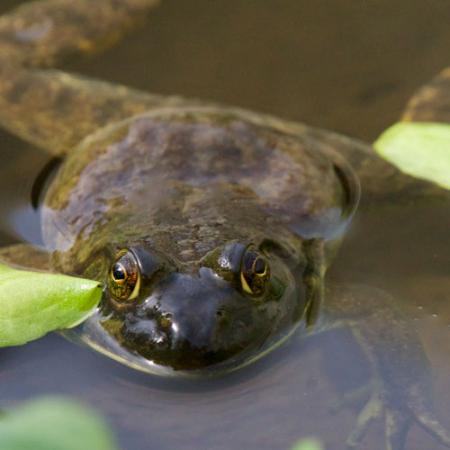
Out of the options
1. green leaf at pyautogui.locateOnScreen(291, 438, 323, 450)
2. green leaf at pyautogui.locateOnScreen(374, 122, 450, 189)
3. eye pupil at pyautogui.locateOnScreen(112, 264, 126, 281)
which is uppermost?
eye pupil at pyautogui.locateOnScreen(112, 264, 126, 281)

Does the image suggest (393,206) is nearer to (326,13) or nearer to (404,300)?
(404,300)

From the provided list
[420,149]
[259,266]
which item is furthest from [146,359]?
[420,149]

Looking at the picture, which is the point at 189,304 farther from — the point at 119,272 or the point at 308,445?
the point at 308,445

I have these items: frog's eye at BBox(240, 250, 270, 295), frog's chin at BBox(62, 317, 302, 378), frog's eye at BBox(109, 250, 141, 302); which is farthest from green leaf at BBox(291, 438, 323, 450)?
frog's eye at BBox(109, 250, 141, 302)

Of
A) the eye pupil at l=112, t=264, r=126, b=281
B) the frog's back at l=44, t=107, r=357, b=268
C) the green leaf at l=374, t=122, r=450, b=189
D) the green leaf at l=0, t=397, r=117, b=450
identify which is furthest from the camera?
the green leaf at l=374, t=122, r=450, b=189

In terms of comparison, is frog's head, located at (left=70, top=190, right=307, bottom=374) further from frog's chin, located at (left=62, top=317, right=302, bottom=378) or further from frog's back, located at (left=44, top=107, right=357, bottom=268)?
frog's back, located at (left=44, top=107, right=357, bottom=268)

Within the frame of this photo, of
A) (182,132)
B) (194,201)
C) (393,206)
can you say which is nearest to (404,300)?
(393,206)
